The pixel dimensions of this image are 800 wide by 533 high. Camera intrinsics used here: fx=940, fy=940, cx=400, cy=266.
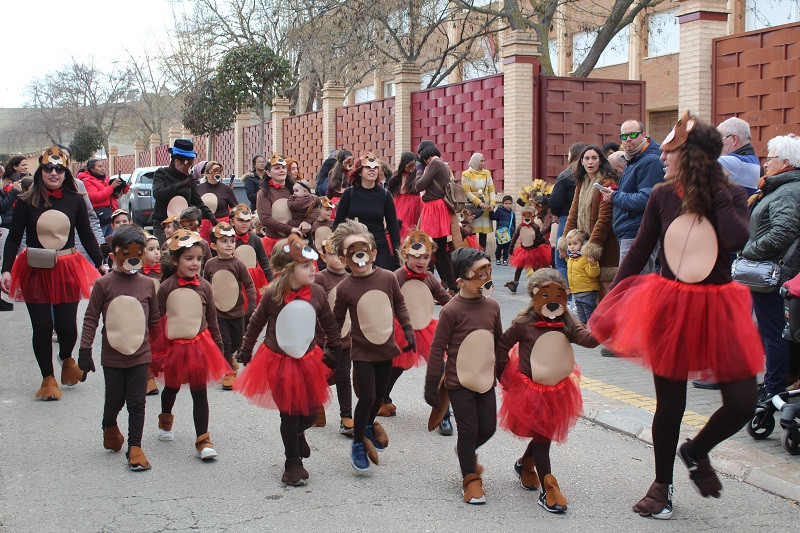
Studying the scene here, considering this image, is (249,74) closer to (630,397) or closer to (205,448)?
(630,397)

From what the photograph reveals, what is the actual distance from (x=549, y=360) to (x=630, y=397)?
2629 millimetres

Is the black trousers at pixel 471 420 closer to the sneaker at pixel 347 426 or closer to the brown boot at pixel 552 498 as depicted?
the brown boot at pixel 552 498

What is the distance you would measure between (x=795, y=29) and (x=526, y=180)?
22.7 ft

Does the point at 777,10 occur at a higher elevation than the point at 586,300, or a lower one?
higher

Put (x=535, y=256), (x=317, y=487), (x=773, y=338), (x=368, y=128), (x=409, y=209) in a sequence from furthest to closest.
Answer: (x=368, y=128) → (x=535, y=256) → (x=409, y=209) → (x=773, y=338) → (x=317, y=487)

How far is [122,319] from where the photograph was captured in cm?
618

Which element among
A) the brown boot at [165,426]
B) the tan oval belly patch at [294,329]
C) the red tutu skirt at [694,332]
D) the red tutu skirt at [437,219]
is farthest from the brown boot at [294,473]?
the red tutu skirt at [437,219]

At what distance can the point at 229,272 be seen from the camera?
8.09 metres

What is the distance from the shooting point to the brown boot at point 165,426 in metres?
6.57

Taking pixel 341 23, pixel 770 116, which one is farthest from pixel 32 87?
pixel 770 116

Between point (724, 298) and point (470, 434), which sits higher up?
point (724, 298)

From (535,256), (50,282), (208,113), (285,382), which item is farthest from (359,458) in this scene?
(208,113)

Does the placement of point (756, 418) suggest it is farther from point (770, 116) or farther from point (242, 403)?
point (770, 116)

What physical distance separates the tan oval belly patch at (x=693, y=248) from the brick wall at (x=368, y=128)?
65.3 ft
